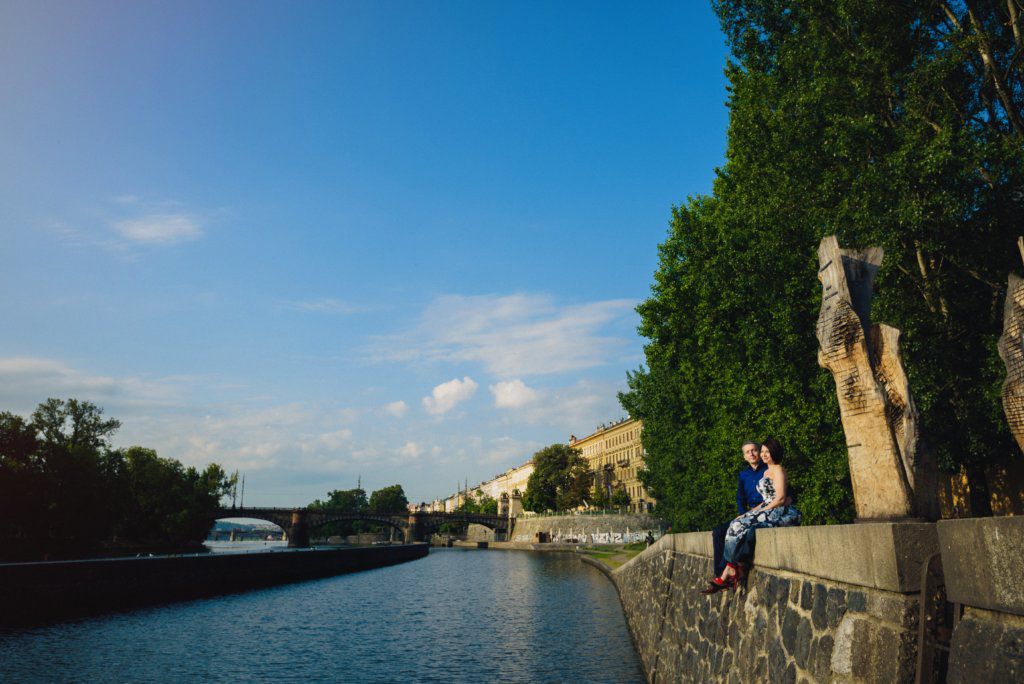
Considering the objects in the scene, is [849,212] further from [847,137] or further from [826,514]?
[826,514]

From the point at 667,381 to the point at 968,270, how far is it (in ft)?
68.6

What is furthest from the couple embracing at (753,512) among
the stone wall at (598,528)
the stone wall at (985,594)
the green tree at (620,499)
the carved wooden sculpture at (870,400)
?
the green tree at (620,499)

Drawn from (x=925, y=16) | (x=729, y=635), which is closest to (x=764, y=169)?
(x=925, y=16)

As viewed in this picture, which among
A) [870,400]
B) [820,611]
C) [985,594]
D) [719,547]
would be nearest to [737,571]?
[719,547]

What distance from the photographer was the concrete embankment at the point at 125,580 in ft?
84.8

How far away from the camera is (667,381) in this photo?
117 ft

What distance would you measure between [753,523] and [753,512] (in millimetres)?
132

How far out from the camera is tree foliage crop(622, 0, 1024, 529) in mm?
14367

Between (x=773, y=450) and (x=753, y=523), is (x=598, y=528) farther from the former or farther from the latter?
(x=773, y=450)

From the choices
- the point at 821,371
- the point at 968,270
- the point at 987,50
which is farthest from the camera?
the point at 821,371

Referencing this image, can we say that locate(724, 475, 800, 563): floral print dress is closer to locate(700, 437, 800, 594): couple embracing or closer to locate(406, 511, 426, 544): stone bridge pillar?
locate(700, 437, 800, 594): couple embracing

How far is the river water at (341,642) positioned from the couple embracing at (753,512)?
9803mm

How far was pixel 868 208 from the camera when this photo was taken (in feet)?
49.0

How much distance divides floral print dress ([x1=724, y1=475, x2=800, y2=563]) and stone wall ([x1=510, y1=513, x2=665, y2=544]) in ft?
278
